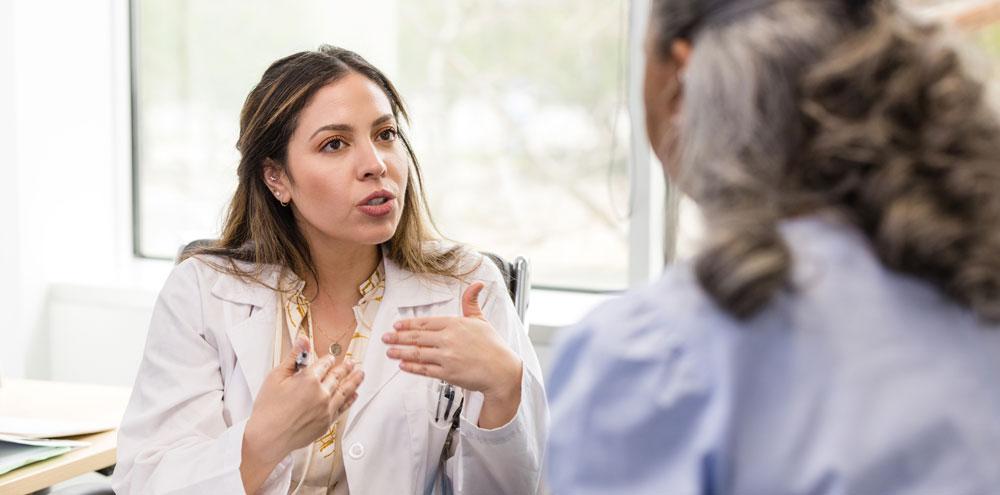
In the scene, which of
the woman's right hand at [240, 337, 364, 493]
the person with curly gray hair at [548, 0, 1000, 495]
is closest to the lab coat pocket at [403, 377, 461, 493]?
the woman's right hand at [240, 337, 364, 493]

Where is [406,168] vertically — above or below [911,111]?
below

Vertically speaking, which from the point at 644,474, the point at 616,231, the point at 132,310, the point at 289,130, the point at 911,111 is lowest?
the point at 132,310

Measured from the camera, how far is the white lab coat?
1530mm

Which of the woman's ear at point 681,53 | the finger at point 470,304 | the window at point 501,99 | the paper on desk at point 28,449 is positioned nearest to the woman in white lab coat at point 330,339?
the finger at point 470,304

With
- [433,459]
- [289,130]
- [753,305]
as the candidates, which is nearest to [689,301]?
[753,305]

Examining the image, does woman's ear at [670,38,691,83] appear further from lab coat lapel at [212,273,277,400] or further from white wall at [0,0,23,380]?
white wall at [0,0,23,380]

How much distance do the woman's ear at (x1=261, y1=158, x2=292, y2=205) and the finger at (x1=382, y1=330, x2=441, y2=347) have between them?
53 cm

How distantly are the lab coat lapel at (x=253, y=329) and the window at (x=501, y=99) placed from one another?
1072 mm

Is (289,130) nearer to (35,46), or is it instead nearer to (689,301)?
(689,301)

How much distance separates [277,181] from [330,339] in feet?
1.07

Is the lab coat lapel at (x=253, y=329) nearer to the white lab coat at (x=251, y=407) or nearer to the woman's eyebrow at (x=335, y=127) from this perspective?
the white lab coat at (x=251, y=407)

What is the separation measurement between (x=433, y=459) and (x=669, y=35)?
3.50ft

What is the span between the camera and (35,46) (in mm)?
2961

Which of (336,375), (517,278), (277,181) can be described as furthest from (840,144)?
(277,181)
